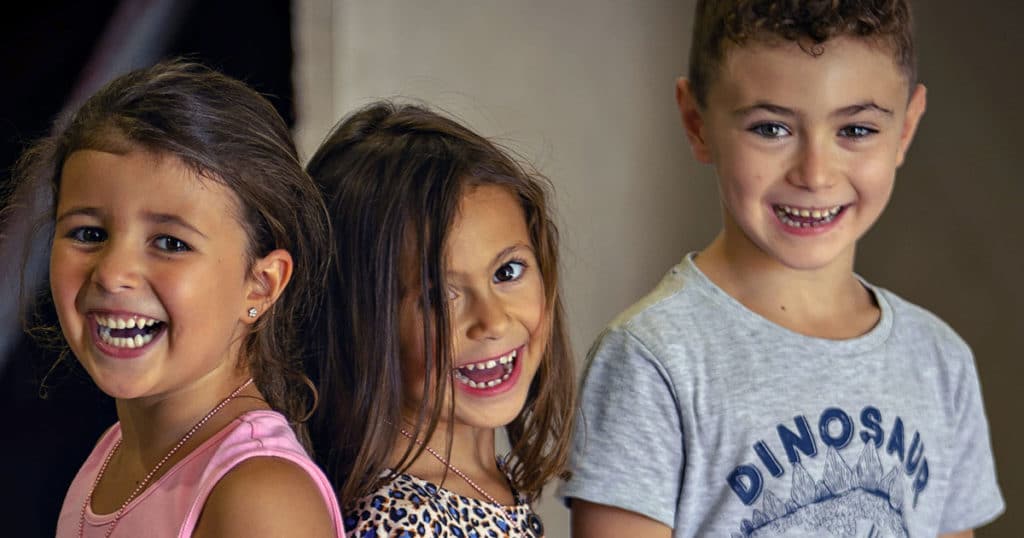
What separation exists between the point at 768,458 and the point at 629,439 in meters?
0.15

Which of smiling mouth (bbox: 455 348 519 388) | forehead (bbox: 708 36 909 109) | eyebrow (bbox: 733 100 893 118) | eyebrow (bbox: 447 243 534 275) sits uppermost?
forehead (bbox: 708 36 909 109)

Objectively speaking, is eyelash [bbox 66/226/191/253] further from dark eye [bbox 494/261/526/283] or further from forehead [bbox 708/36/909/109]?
forehead [bbox 708/36/909/109]

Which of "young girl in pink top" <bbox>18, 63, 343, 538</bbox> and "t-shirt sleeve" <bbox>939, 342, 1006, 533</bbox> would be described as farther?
"t-shirt sleeve" <bbox>939, 342, 1006, 533</bbox>

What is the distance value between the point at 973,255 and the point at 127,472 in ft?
5.15

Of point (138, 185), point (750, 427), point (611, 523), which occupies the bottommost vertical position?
point (611, 523)

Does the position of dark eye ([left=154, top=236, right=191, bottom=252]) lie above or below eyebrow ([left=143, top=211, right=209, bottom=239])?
below

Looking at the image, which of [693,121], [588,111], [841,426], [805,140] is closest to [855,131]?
[805,140]

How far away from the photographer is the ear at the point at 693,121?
55.4 inches

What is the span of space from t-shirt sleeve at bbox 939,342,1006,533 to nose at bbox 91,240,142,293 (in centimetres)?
95

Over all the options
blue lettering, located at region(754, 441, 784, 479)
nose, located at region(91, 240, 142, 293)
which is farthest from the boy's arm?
nose, located at region(91, 240, 142, 293)

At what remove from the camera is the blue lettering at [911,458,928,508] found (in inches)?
54.1

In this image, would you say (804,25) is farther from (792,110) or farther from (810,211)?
(810,211)

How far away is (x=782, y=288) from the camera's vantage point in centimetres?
141

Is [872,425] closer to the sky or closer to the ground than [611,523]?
closer to the sky
